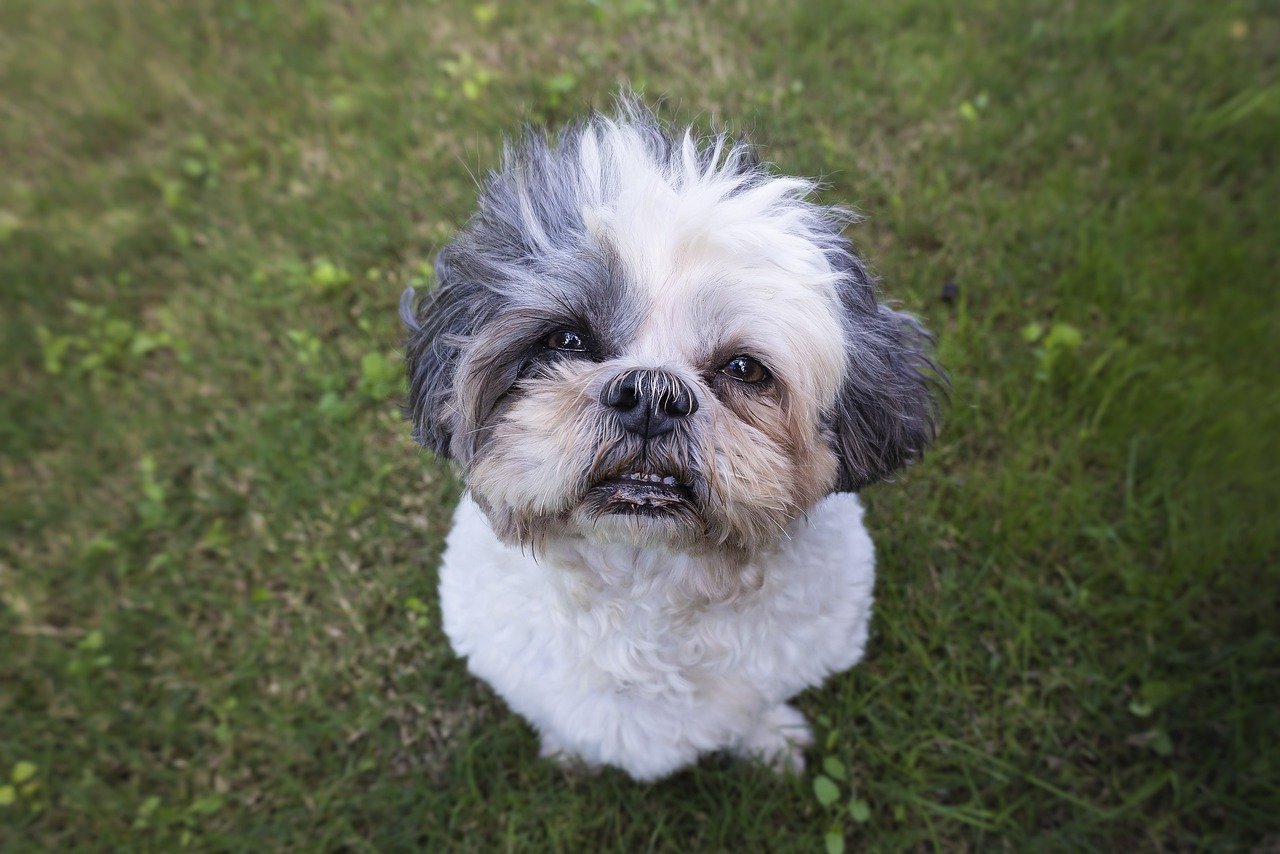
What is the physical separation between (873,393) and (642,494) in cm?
63

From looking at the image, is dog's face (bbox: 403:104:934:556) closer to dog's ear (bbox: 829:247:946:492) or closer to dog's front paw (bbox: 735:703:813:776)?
dog's ear (bbox: 829:247:946:492)

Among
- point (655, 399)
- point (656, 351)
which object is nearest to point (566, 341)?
point (656, 351)

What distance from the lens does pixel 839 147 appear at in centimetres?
377

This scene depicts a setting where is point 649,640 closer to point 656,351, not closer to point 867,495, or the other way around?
point 656,351

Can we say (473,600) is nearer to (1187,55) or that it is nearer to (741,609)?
(741,609)

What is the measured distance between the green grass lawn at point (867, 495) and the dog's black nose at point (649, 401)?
3.36 feet

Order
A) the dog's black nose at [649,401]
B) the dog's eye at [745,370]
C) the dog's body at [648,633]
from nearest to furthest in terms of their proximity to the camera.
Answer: the dog's black nose at [649,401] < the dog's eye at [745,370] < the dog's body at [648,633]

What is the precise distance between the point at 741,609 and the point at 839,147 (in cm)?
268

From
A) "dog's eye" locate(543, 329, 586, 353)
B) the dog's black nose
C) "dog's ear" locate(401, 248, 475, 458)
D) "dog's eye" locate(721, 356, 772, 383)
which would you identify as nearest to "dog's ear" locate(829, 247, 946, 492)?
"dog's eye" locate(721, 356, 772, 383)

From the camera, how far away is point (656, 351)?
5.60 feet

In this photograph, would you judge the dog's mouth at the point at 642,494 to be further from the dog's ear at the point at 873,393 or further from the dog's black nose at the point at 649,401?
Result: the dog's ear at the point at 873,393

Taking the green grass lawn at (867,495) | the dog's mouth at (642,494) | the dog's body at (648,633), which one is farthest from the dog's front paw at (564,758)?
the dog's mouth at (642,494)

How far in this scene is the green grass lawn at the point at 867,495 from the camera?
2.63 m

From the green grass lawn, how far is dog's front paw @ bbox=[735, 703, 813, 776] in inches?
2.8
